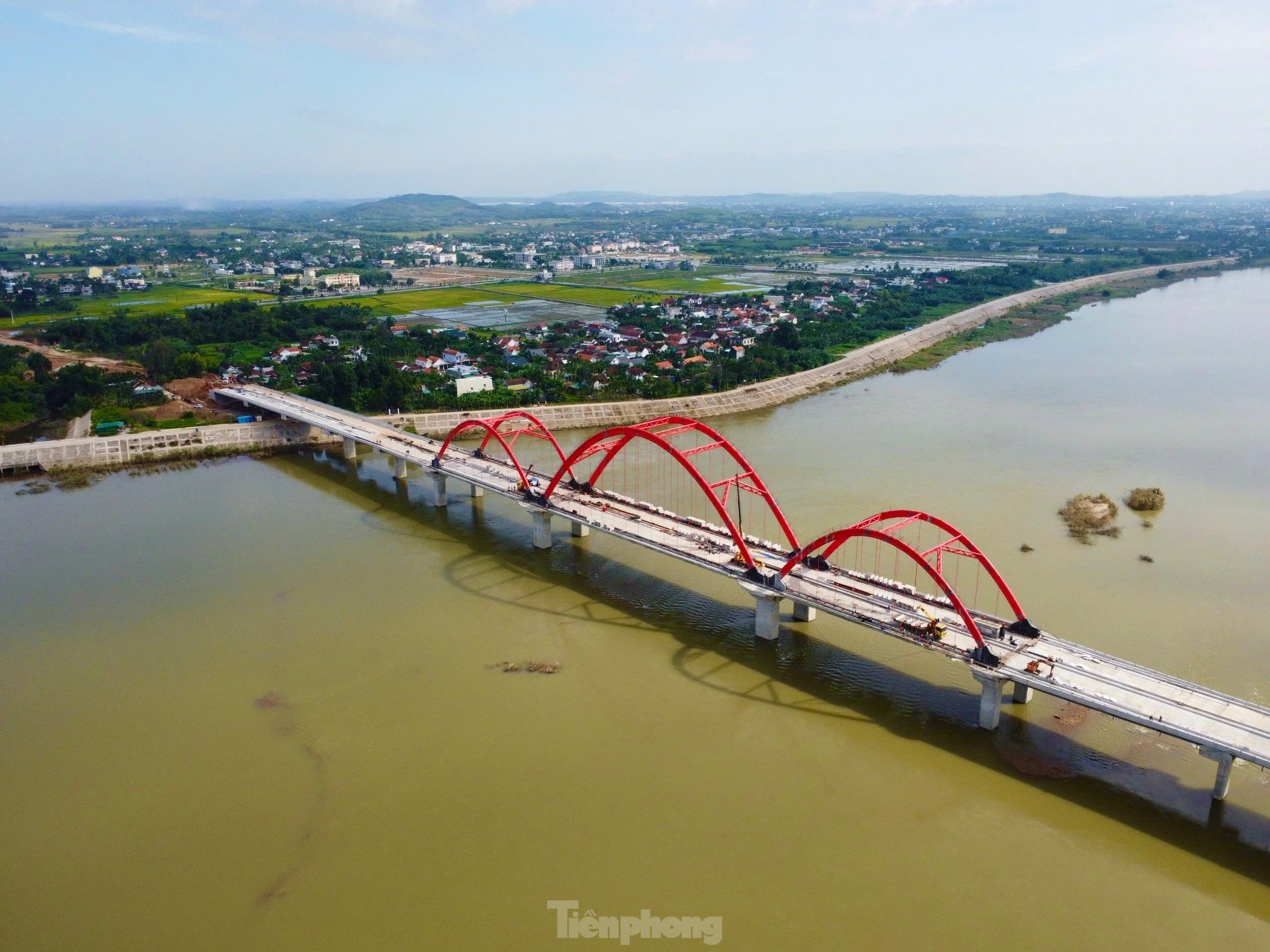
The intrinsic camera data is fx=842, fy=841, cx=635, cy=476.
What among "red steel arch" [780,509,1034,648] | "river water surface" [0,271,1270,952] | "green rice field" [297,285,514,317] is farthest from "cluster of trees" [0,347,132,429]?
"red steel arch" [780,509,1034,648]

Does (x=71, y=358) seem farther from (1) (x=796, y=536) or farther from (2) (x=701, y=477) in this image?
(1) (x=796, y=536)

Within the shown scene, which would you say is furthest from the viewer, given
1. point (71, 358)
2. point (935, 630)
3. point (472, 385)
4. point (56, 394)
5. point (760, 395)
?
point (71, 358)

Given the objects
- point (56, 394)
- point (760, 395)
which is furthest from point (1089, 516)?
point (56, 394)

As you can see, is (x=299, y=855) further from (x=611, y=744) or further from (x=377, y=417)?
(x=377, y=417)

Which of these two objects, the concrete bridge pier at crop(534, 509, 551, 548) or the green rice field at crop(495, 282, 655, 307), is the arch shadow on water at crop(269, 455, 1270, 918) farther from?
the green rice field at crop(495, 282, 655, 307)

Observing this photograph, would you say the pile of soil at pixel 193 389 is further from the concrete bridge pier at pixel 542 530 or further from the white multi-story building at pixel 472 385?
the concrete bridge pier at pixel 542 530
